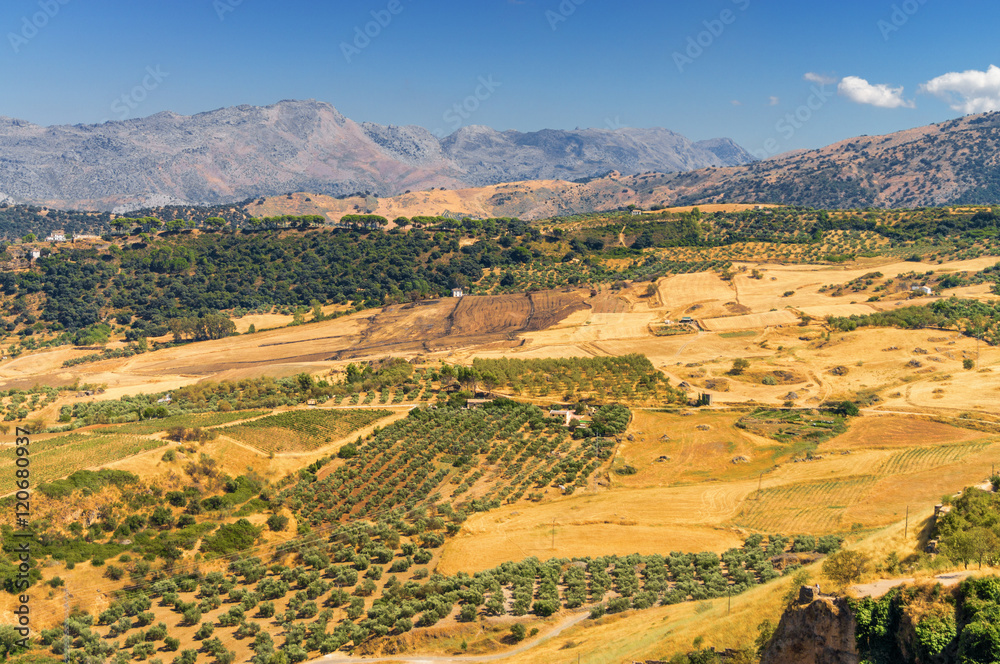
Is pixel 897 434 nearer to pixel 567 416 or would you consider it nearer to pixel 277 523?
pixel 567 416

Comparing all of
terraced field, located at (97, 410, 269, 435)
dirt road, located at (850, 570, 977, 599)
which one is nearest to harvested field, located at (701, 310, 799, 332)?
terraced field, located at (97, 410, 269, 435)

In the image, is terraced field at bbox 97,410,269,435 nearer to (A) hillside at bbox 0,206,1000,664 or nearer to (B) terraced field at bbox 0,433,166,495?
(A) hillside at bbox 0,206,1000,664

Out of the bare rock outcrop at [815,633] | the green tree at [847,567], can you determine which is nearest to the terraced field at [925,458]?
the green tree at [847,567]

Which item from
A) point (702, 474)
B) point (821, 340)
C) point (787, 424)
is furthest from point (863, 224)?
point (702, 474)

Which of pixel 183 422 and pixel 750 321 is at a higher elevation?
pixel 750 321

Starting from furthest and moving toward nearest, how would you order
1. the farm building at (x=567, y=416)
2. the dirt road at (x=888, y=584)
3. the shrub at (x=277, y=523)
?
the farm building at (x=567, y=416)
the shrub at (x=277, y=523)
the dirt road at (x=888, y=584)

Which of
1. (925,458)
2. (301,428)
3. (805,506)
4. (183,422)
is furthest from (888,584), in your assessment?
(183,422)

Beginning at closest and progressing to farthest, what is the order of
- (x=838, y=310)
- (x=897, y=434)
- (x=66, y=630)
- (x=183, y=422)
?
(x=66, y=630) < (x=183, y=422) < (x=897, y=434) < (x=838, y=310)

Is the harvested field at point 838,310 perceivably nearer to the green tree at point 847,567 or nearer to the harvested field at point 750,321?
the harvested field at point 750,321
